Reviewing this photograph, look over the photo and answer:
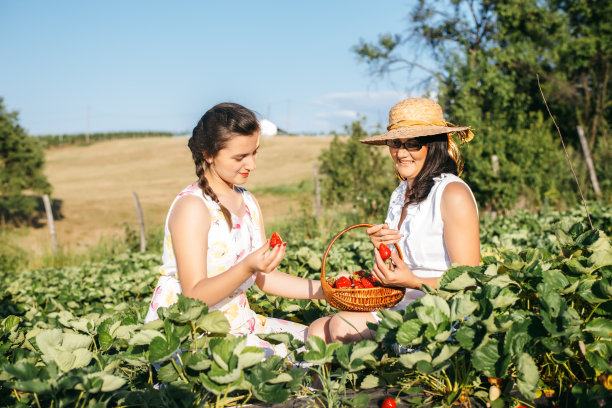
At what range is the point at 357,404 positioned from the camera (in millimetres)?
1646

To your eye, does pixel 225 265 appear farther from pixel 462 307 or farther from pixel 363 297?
pixel 462 307

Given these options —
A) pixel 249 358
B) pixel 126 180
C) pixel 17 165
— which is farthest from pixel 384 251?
pixel 126 180

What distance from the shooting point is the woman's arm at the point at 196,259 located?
2029 millimetres

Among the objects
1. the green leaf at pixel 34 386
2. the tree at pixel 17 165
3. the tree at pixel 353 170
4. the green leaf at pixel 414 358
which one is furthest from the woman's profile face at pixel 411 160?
the tree at pixel 17 165

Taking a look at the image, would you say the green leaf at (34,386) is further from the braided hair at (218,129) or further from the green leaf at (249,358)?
the braided hair at (218,129)

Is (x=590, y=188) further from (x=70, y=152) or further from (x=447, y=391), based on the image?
(x=70, y=152)

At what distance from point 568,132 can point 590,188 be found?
9.48 meters

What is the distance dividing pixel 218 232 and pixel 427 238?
3.30 ft

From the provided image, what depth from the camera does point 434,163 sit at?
2.59m

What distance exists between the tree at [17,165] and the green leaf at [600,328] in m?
22.7

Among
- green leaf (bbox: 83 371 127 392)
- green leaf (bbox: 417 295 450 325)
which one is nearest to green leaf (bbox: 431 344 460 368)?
green leaf (bbox: 417 295 450 325)

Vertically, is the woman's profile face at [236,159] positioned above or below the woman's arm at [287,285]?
above

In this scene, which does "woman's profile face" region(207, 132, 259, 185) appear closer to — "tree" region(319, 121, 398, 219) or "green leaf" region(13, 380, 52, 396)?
"green leaf" region(13, 380, 52, 396)

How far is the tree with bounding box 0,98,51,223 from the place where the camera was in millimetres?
20609
